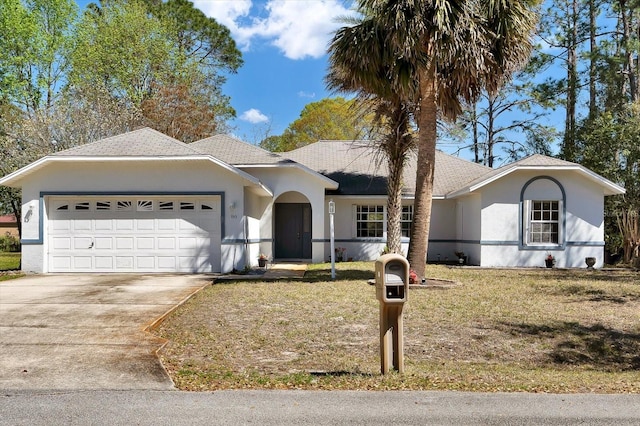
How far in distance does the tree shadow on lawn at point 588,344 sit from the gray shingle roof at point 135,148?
1086 cm

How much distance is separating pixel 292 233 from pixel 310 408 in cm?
1752

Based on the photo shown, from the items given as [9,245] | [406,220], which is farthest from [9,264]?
[406,220]

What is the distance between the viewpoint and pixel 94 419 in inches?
182

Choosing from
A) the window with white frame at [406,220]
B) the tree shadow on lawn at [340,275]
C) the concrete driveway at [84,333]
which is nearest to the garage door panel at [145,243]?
the concrete driveway at [84,333]

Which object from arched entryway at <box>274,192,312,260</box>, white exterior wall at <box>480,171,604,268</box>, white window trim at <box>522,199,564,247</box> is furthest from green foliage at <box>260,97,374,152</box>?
white window trim at <box>522,199,564,247</box>

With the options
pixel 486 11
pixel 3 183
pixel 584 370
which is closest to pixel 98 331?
pixel 584 370

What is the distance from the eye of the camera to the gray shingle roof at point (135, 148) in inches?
619

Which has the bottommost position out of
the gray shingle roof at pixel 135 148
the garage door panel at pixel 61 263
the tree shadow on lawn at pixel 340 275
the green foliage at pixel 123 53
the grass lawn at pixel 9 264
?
the grass lawn at pixel 9 264

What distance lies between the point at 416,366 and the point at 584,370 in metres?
2.18

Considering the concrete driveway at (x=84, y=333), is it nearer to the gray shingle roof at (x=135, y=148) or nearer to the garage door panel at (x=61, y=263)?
the garage door panel at (x=61, y=263)

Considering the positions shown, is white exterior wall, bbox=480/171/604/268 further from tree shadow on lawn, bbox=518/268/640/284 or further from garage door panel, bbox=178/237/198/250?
garage door panel, bbox=178/237/198/250

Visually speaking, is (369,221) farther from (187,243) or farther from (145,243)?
(145,243)

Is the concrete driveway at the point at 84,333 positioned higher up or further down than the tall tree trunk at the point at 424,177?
further down

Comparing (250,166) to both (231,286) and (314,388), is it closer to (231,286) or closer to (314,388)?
(231,286)
